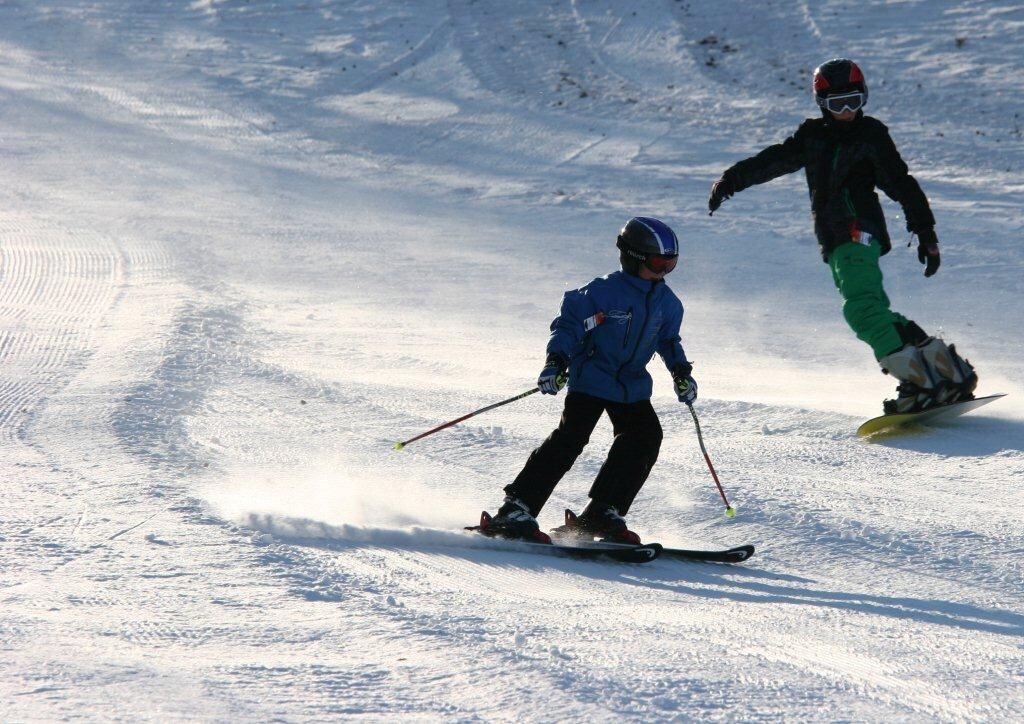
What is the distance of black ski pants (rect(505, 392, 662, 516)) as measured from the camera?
4.89 metres

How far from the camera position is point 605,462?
4969 millimetres

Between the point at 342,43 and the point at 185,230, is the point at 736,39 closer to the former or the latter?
the point at 342,43

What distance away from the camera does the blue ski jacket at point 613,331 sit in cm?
496

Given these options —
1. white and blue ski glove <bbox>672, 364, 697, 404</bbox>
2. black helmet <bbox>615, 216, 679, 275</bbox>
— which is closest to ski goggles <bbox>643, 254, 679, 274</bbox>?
black helmet <bbox>615, 216, 679, 275</bbox>

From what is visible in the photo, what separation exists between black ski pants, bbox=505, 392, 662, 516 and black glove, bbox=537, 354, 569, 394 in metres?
0.22

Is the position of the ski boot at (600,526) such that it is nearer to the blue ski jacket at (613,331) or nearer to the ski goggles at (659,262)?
the blue ski jacket at (613,331)

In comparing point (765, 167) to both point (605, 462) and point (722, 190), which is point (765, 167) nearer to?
point (722, 190)

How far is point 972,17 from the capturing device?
18.6 m

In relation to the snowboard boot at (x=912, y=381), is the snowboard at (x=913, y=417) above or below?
below

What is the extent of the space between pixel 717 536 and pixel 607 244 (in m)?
6.70

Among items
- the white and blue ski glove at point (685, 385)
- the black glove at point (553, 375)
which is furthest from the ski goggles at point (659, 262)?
the black glove at point (553, 375)

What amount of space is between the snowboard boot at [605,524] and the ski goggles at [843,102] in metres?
2.68

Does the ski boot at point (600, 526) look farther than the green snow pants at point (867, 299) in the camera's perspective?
No

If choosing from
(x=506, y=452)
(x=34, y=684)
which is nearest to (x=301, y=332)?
(x=506, y=452)
